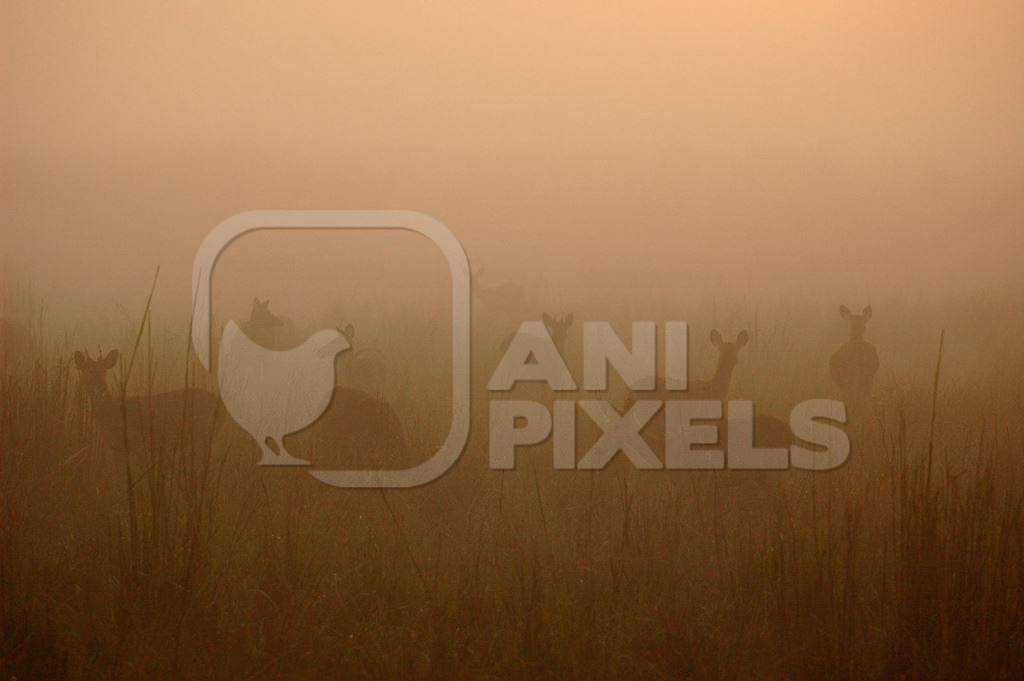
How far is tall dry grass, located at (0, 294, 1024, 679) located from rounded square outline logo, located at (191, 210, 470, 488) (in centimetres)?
3

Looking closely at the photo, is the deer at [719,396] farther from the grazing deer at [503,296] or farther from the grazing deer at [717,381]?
the grazing deer at [503,296]

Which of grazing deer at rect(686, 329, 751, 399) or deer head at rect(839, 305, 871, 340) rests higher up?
deer head at rect(839, 305, 871, 340)

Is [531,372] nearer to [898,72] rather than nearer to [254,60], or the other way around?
[254,60]

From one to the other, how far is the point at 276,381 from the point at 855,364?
1170mm

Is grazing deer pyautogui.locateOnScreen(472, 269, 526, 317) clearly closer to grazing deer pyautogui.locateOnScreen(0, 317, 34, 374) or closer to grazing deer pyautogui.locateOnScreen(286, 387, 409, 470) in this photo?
grazing deer pyautogui.locateOnScreen(286, 387, 409, 470)

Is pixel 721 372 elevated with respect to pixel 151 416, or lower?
elevated

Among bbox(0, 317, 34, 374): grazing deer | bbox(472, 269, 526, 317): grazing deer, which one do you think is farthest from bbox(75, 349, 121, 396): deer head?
bbox(472, 269, 526, 317): grazing deer

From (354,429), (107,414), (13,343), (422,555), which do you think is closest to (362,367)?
(354,429)

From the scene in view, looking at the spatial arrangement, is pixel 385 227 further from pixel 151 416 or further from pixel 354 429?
pixel 151 416

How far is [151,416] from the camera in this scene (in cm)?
174

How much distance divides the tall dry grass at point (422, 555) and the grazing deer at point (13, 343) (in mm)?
30

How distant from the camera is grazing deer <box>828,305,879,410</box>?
69.2 inches

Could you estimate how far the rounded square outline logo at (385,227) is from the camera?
5.65 feet

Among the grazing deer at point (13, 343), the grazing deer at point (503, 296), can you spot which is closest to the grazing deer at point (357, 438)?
the grazing deer at point (503, 296)
